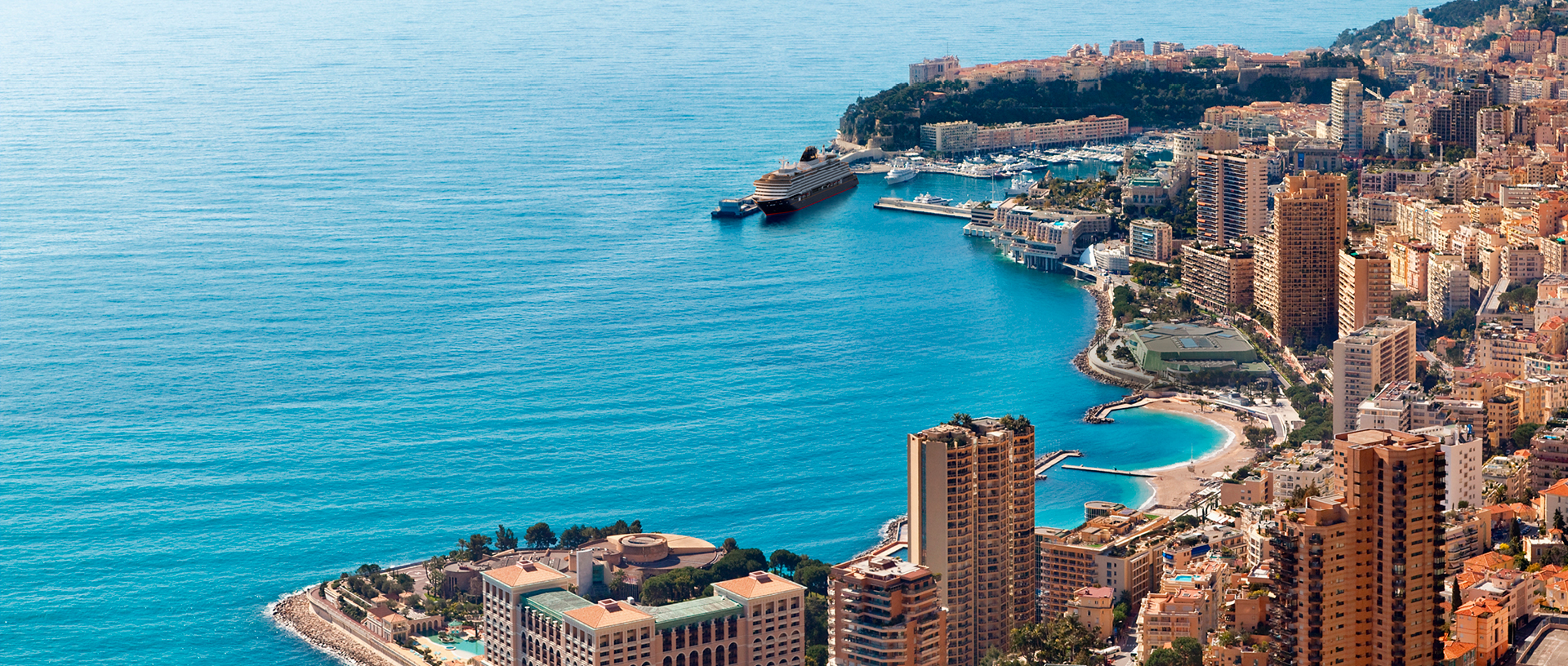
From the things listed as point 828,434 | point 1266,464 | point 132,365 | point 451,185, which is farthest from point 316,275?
point 1266,464

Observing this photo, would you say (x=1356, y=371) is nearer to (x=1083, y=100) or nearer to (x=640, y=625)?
(x=640, y=625)

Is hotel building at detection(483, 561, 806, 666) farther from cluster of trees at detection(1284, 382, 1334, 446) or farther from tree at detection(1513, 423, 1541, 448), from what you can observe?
cluster of trees at detection(1284, 382, 1334, 446)

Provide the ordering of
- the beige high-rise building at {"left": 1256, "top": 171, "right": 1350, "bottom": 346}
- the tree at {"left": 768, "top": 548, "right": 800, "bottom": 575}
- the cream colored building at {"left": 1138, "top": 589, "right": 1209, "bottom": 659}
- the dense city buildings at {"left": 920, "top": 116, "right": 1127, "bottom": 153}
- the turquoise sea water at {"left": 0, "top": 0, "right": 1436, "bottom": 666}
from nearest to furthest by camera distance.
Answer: the cream colored building at {"left": 1138, "top": 589, "right": 1209, "bottom": 659} < the tree at {"left": 768, "top": 548, "right": 800, "bottom": 575} < the turquoise sea water at {"left": 0, "top": 0, "right": 1436, "bottom": 666} < the beige high-rise building at {"left": 1256, "top": 171, "right": 1350, "bottom": 346} < the dense city buildings at {"left": 920, "top": 116, "right": 1127, "bottom": 153}

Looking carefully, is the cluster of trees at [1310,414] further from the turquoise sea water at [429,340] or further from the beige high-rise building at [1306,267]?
the beige high-rise building at [1306,267]

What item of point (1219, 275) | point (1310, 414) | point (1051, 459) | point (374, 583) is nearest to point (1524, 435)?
point (1310, 414)

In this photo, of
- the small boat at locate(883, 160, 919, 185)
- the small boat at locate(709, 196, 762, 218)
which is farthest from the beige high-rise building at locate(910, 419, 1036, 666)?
the small boat at locate(883, 160, 919, 185)

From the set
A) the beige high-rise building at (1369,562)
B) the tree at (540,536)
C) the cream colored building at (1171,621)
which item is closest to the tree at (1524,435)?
→ the cream colored building at (1171,621)
